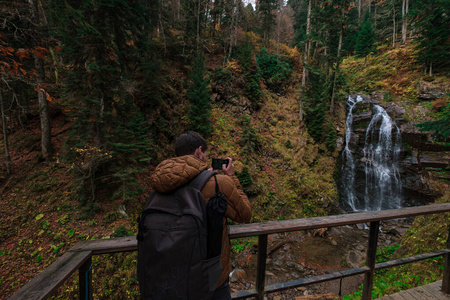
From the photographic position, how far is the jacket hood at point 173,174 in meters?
1.38

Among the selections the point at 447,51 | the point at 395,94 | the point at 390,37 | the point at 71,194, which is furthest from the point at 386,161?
the point at 390,37

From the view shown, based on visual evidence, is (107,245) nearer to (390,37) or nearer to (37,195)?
(37,195)

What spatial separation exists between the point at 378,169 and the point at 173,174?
16.9 meters

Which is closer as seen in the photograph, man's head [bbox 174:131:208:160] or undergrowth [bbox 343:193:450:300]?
man's head [bbox 174:131:208:160]

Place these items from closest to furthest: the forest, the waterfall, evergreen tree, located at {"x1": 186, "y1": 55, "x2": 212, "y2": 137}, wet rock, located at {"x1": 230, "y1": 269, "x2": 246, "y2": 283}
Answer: the forest
wet rock, located at {"x1": 230, "y1": 269, "x2": 246, "y2": 283}
evergreen tree, located at {"x1": 186, "y1": 55, "x2": 212, "y2": 137}
the waterfall

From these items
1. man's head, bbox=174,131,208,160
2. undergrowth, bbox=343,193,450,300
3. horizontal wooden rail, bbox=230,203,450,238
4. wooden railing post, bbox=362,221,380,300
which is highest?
man's head, bbox=174,131,208,160

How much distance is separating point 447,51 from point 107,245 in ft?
79.9

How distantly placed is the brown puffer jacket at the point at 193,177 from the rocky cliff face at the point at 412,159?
47.2 feet

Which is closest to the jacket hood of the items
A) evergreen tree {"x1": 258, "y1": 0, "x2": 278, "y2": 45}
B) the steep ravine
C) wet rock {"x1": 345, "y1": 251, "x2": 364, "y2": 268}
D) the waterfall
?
the steep ravine

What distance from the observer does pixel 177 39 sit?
14078 millimetres

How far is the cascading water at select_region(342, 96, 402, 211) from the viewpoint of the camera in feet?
41.7

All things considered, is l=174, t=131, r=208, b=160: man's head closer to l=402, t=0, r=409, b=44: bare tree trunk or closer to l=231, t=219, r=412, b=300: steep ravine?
l=231, t=219, r=412, b=300: steep ravine

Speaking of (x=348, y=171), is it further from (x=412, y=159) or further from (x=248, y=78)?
(x=248, y=78)

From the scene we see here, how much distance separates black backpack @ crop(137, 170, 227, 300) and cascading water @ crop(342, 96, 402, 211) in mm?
14788
